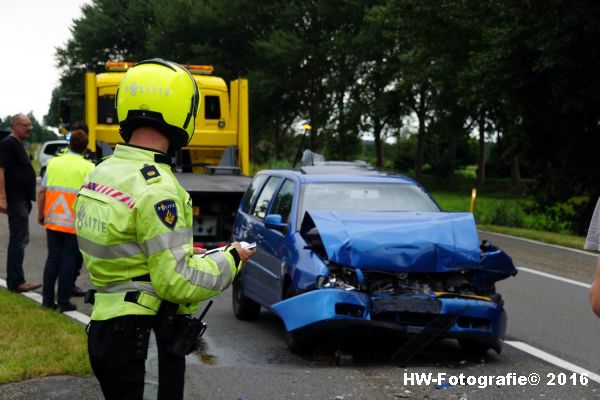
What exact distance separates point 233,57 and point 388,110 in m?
9.58

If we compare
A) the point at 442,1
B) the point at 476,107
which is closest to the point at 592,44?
the point at 442,1

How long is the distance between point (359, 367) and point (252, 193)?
3.57m

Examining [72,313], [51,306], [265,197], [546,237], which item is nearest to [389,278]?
[265,197]

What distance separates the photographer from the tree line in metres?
23.3

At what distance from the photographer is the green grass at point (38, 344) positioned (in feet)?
23.2

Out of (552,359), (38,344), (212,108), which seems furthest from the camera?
(212,108)

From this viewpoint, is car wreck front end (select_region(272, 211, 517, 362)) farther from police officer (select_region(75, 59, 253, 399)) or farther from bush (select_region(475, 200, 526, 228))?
bush (select_region(475, 200, 526, 228))

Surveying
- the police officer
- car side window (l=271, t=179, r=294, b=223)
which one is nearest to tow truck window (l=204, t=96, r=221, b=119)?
car side window (l=271, t=179, r=294, b=223)

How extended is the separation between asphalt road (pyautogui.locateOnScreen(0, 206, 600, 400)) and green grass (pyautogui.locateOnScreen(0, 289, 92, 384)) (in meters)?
0.20

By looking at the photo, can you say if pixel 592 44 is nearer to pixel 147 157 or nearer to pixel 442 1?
pixel 442 1

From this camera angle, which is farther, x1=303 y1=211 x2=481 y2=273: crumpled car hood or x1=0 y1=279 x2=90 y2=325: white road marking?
x1=0 y1=279 x2=90 y2=325: white road marking

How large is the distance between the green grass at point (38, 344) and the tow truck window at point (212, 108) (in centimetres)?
928

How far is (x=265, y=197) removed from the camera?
1038cm

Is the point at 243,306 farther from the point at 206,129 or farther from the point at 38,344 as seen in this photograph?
the point at 206,129
